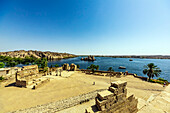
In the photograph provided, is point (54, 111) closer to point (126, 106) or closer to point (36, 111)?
point (36, 111)

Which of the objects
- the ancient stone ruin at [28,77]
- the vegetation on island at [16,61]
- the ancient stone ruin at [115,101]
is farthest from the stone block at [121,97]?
the vegetation on island at [16,61]

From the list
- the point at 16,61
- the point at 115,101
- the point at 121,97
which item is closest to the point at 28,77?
the point at 115,101

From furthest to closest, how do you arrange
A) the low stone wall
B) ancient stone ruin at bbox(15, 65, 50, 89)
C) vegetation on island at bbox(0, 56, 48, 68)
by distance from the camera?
vegetation on island at bbox(0, 56, 48, 68)
ancient stone ruin at bbox(15, 65, 50, 89)
the low stone wall

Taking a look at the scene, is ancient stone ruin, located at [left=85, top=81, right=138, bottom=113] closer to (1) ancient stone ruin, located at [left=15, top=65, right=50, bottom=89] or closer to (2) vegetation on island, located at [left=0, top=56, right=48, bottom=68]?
(1) ancient stone ruin, located at [left=15, top=65, right=50, bottom=89]

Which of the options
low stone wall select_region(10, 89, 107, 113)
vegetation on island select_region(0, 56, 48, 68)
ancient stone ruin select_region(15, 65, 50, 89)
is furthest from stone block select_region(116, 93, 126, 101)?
vegetation on island select_region(0, 56, 48, 68)

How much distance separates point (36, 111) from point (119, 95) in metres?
12.2

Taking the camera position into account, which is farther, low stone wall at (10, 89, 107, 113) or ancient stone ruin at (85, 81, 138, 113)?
low stone wall at (10, 89, 107, 113)

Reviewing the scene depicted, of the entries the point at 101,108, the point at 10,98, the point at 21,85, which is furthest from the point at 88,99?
the point at 21,85

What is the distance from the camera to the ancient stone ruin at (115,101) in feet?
21.5

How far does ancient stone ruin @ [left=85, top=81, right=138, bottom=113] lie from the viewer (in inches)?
258

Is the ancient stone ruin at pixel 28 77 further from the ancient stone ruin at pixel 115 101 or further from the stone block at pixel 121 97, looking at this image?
the stone block at pixel 121 97

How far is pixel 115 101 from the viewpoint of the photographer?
7297 mm

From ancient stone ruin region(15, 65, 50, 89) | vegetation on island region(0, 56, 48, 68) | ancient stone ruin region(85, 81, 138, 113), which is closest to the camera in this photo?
ancient stone ruin region(85, 81, 138, 113)

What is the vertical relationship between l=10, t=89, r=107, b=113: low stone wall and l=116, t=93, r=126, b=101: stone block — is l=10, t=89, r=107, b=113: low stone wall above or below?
below
